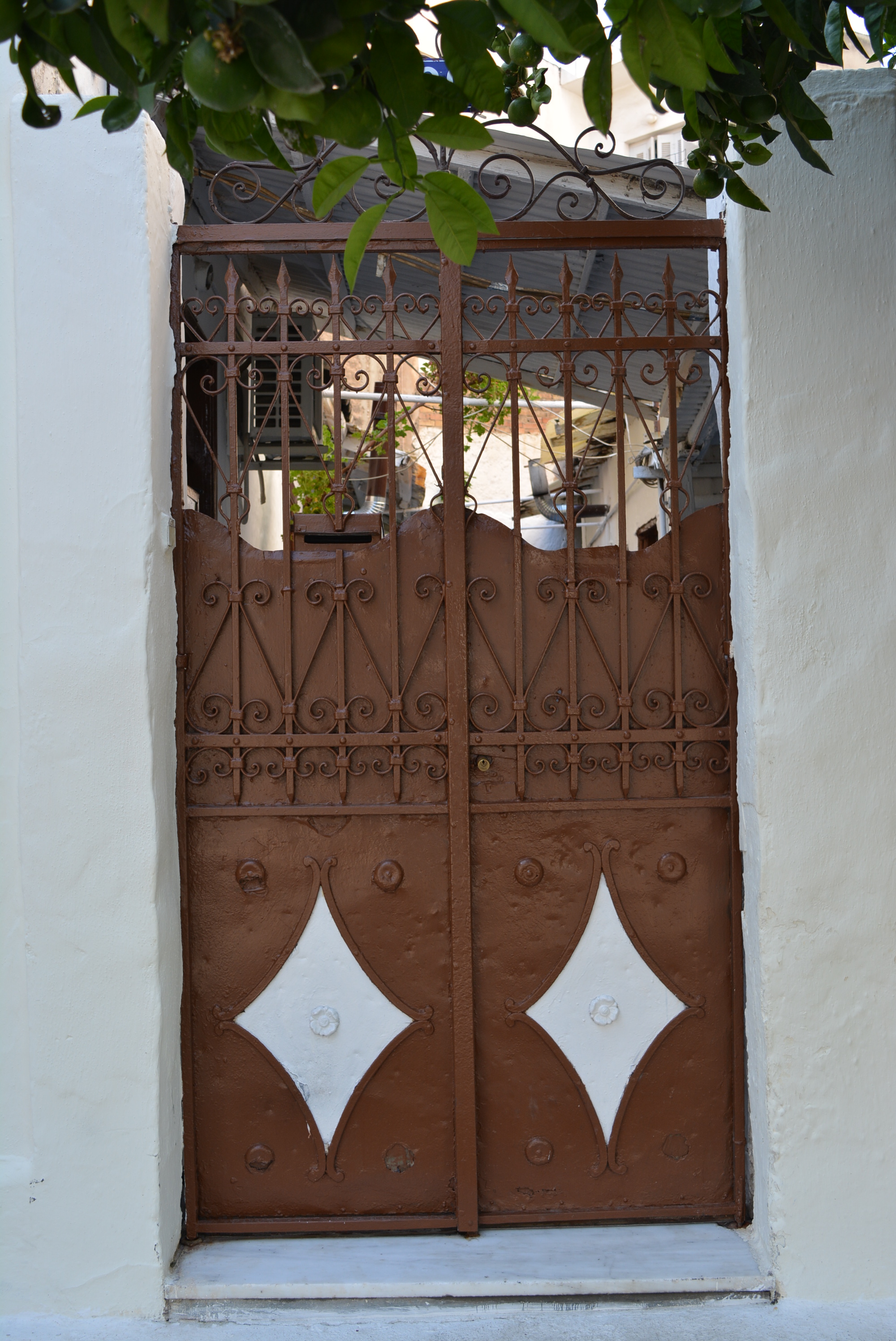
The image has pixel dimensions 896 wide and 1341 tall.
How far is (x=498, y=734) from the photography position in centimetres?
281

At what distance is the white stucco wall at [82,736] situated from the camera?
8.48 ft

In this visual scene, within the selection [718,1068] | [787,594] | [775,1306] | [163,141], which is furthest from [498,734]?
[163,141]

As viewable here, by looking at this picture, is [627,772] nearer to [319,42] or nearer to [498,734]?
[498,734]

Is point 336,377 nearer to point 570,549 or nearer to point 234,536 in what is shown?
point 234,536

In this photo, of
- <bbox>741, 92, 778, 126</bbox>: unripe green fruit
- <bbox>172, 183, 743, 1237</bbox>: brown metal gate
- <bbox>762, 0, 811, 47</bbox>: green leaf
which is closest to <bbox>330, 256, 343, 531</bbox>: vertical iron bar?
<bbox>172, 183, 743, 1237</bbox>: brown metal gate

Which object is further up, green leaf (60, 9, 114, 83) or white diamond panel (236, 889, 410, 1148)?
green leaf (60, 9, 114, 83)

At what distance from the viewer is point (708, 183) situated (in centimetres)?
208

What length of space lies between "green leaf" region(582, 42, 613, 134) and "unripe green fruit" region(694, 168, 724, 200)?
0.74m

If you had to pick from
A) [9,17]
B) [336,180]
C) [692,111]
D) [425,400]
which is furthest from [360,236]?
[425,400]

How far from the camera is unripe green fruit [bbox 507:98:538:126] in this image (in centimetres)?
231

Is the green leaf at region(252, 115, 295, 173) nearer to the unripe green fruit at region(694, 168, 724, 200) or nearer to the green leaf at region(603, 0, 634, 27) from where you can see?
the green leaf at region(603, 0, 634, 27)

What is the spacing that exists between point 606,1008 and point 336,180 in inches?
92.7

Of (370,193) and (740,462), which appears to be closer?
(740,462)

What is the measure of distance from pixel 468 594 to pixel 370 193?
1886 mm
